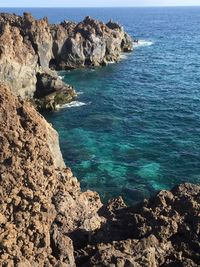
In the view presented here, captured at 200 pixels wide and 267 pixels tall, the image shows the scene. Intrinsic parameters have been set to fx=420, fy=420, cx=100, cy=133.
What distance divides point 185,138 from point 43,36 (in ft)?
152

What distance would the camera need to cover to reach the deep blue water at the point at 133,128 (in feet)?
169

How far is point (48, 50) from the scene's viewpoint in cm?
9788

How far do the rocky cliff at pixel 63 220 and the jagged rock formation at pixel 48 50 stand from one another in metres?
52.8

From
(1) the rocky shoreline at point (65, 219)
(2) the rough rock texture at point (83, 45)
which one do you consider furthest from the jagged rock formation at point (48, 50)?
(1) the rocky shoreline at point (65, 219)

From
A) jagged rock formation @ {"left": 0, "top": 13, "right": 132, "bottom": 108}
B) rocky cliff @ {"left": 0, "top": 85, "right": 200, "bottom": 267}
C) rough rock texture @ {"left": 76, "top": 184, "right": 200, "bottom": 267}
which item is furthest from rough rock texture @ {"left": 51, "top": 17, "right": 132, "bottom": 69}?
rough rock texture @ {"left": 76, "top": 184, "right": 200, "bottom": 267}

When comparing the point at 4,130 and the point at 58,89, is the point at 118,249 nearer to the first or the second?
the point at 4,130

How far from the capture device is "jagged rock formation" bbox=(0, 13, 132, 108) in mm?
76562

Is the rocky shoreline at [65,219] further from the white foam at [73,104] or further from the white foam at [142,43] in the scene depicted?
the white foam at [142,43]

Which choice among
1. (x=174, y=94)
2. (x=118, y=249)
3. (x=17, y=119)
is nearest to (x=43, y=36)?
(x=174, y=94)

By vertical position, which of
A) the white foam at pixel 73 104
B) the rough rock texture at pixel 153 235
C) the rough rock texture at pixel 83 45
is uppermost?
the rough rock texture at pixel 153 235

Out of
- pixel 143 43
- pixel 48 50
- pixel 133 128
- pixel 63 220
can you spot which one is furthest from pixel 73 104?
pixel 143 43

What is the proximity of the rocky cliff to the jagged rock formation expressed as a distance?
52.8 m

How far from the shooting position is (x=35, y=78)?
81812mm

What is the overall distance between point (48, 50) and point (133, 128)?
38.5 meters
